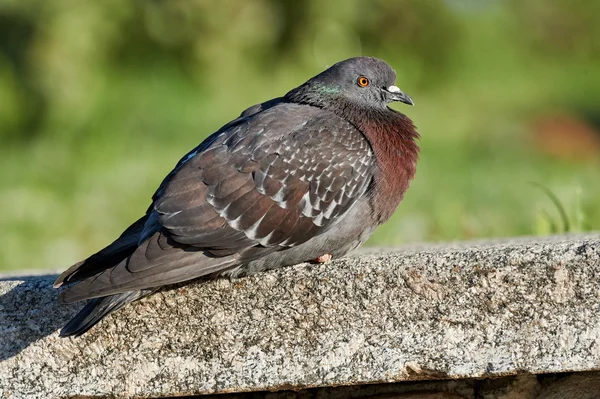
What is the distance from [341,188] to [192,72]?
629 centimetres

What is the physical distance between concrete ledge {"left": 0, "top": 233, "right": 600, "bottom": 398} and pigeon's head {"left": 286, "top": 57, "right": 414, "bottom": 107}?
91cm

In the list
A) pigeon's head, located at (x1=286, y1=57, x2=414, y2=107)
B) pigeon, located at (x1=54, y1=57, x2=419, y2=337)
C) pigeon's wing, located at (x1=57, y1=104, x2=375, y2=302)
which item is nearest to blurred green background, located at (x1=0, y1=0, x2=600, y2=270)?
pigeon's head, located at (x1=286, y1=57, x2=414, y2=107)

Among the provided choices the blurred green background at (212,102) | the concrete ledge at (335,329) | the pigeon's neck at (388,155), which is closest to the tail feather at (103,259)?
the concrete ledge at (335,329)

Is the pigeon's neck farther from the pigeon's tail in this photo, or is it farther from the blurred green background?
the blurred green background

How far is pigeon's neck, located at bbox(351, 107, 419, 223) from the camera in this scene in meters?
3.17

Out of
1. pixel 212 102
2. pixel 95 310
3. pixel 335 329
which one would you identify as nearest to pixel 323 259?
pixel 335 329

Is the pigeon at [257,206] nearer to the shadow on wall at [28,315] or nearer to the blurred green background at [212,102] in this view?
the shadow on wall at [28,315]

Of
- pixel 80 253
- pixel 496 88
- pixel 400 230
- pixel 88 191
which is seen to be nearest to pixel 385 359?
pixel 400 230

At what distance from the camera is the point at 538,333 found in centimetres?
255

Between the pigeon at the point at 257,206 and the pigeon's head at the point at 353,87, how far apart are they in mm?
120

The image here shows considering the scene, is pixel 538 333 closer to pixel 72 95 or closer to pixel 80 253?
pixel 80 253

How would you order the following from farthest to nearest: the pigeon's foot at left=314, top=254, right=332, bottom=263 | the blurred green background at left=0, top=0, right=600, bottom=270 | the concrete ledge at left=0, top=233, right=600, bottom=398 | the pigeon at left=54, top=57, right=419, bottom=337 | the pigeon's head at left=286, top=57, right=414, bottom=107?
the blurred green background at left=0, top=0, right=600, bottom=270, the pigeon's head at left=286, top=57, right=414, bottom=107, the pigeon's foot at left=314, top=254, right=332, bottom=263, the pigeon at left=54, top=57, right=419, bottom=337, the concrete ledge at left=0, top=233, right=600, bottom=398

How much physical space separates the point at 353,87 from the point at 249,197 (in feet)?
2.77

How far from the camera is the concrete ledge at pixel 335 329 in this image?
2562mm
